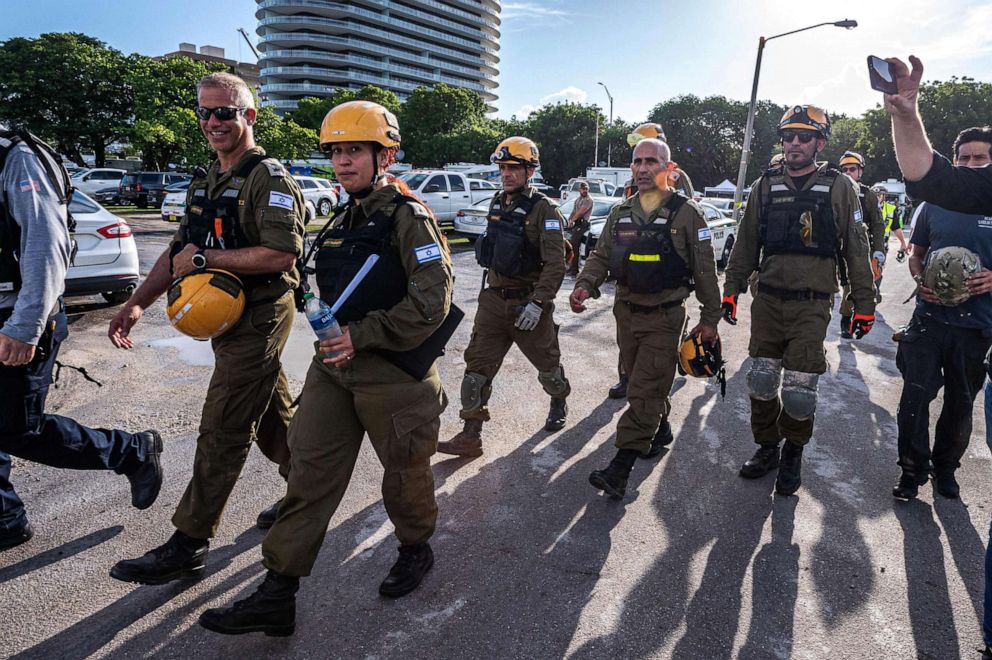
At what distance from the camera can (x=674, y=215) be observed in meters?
3.86

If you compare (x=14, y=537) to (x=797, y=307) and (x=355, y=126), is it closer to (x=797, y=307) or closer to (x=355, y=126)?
(x=355, y=126)

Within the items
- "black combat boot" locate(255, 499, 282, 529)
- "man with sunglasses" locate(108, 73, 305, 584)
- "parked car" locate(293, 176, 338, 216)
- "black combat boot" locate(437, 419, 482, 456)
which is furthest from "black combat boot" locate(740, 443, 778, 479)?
"parked car" locate(293, 176, 338, 216)

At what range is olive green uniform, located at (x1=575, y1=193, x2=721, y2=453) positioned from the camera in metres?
3.76

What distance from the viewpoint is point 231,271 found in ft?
9.04

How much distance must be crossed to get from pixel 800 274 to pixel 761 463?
120 cm

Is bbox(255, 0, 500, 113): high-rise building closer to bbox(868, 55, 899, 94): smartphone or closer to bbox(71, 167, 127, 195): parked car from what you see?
bbox(71, 167, 127, 195): parked car

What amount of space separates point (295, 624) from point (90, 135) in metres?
57.7

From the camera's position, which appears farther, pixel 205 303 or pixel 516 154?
pixel 516 154

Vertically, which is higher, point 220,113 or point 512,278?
point 220,113

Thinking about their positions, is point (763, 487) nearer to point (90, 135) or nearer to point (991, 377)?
point (991, 377)

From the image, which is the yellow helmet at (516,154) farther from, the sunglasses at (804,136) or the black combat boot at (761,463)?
the black combat boot at (761,463)

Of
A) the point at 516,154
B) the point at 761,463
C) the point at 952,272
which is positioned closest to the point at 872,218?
the point at 952,272

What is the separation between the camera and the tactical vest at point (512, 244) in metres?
4.29

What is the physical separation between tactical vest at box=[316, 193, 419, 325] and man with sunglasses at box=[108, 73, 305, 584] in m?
0.40
